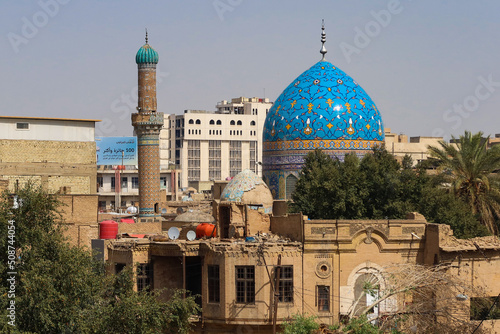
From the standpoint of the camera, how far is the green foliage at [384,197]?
28597 mm

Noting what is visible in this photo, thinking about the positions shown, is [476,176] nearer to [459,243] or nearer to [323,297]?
[459,243]

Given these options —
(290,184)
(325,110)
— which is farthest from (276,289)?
(325,110)

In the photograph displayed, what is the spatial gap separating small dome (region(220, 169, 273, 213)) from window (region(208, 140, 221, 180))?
7550cm

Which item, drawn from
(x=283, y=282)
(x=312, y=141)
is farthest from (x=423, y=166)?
(x=283, y=282)

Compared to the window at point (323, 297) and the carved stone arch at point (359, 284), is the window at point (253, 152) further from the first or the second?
the window at point (323, 297)

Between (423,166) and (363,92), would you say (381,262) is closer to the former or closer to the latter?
(423,166)

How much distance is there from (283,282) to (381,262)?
2.49 m

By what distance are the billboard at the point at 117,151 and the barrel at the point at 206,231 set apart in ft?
126

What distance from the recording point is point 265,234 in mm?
24672

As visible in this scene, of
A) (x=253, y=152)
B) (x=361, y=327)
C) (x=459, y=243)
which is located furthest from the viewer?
(x=253, y=152)

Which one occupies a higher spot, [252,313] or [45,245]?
[45,245]

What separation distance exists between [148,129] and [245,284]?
21.9 metres

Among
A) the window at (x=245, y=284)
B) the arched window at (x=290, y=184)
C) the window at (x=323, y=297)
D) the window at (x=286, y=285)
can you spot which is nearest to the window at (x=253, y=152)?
the arched window at (x=290, y=184)

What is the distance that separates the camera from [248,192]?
29.9 m
